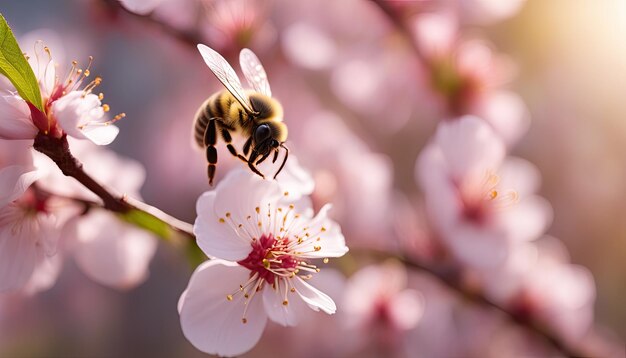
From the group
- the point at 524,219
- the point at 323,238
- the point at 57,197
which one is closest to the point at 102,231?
the point at 57,197

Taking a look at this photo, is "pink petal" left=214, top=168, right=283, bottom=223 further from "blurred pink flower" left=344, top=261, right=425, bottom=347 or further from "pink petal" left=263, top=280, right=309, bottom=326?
"blurred pink flower" left=344, top=261, right=425, bottom=347

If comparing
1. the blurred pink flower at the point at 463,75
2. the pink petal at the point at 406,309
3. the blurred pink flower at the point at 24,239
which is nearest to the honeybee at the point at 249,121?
the blurred pink flower at the point at 24,239

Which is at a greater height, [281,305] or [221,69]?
[221,69]

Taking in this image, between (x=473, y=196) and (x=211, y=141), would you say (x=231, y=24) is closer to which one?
(x=211, y=141)

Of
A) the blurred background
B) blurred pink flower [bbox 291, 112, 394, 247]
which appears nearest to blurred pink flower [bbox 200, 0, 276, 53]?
the blurred background

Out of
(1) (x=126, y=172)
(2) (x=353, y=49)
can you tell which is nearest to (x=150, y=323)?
(1) (x=126, y=172)

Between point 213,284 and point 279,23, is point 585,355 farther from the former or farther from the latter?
point 279,23
